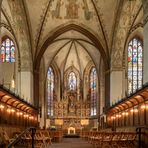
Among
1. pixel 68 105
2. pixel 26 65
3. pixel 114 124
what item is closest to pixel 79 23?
pixel 26 65

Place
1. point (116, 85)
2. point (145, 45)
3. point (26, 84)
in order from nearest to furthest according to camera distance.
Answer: point (145, 45) → point (116, 85) → point (26, 84)

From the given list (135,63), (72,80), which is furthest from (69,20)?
(72,80)

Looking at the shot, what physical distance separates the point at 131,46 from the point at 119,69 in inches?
200

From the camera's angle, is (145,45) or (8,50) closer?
(145,45)

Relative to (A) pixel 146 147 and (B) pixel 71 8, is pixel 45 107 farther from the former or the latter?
(A) pixel 146 147

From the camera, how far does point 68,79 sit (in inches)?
1777

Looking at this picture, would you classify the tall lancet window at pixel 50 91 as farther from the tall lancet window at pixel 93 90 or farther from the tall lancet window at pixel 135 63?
the tall lancet window at pixel 135 63

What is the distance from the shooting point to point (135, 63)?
1321 inches

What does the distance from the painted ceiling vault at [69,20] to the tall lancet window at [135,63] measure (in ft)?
13.5

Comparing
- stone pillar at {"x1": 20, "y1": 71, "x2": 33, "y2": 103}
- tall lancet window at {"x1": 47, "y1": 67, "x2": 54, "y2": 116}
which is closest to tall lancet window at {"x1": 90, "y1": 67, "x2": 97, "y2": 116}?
tall lancet window at {"x1": 47, "y1": 67, "x2": 54, "y2": 116}

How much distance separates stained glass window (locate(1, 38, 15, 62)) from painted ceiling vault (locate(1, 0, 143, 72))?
1.83 m

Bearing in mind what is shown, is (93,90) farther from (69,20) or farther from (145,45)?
(145,45)

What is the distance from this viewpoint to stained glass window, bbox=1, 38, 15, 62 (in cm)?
3375

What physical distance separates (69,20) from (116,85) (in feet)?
24.5
